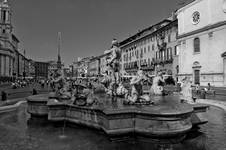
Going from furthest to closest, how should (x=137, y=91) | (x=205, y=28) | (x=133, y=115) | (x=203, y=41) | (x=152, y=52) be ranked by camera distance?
(x=152, y=52) < (x=203, y=41) < (x=205, y=28) < (x=137, y=91) < (x=133, y=115)

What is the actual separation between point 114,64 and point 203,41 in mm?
29909

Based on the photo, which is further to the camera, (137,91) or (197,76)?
(197,76)

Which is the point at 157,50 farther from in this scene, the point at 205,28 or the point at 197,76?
the point at 205,28

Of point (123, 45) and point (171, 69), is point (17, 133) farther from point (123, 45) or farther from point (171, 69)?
point (123, 45)

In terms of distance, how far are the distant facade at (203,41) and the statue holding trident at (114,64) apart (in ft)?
86.4

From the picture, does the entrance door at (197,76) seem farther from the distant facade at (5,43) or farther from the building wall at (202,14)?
the distant facade at (5,43)

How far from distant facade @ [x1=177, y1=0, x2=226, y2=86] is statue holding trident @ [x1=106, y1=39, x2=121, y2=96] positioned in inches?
1037

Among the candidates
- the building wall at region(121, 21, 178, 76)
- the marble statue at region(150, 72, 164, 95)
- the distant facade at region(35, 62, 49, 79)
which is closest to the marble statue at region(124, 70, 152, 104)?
the marble statue at region(150, 72, 164, 95)

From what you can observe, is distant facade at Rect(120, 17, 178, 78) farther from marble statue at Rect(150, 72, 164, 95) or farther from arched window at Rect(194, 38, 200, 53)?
marble statue at Rect(150, 72, 164, 95)

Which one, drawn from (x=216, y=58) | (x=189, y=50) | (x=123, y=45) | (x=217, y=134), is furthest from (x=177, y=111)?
(x=123, y=45)

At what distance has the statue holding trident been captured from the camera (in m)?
11.7

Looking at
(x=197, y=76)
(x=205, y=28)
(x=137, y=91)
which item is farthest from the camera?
(x=197, y=76)

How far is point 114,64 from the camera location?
11836 mm

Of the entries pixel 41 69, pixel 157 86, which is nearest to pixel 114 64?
pixel 157 86
